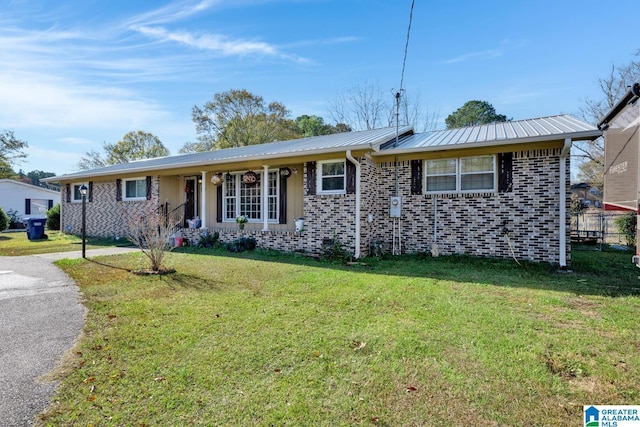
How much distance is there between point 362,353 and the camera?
3160 millimetres

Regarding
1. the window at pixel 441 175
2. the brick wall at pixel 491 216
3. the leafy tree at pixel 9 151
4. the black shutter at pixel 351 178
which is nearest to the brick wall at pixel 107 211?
the black shutter at pixel 351 178

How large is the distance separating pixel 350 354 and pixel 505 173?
23.4 ft

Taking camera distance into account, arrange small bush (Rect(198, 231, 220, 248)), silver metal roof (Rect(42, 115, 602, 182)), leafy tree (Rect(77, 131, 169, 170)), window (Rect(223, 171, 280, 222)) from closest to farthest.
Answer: silver metal roof (Rect(42, 115, 602, 182)) → small bush (Rect(198, 231, 220, 248)) → window (Rect(223, 171, 280, 222)) → leafy tree (Rect(77, 131, 169, 170))

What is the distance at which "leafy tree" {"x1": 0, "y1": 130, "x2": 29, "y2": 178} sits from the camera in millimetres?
29359

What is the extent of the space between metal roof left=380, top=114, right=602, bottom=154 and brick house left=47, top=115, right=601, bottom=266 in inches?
1.1

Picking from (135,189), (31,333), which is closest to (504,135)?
(31,333)

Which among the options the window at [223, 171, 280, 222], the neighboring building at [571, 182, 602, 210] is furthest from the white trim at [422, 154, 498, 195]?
the neighboring building at [571, 182, 602, 210]

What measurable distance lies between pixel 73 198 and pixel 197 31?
12.5 meters

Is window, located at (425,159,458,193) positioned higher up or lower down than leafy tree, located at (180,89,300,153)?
lower down

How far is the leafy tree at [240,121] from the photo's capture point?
28.3 metres

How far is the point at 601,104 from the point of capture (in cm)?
1920

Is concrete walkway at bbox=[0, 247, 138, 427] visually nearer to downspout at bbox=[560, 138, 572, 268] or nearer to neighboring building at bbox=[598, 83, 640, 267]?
neighboring building at bbox=[598, 83, 640, 267]

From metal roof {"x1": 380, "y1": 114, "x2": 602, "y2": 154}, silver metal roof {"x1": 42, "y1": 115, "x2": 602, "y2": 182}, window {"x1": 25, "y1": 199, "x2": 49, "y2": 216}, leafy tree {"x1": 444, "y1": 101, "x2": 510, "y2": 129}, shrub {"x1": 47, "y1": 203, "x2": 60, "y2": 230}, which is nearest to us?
metal roof {"x1": 380, "y1": 114, "x2": 602, "y2": 154}

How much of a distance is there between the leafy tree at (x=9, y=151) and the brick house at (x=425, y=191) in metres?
28.4
